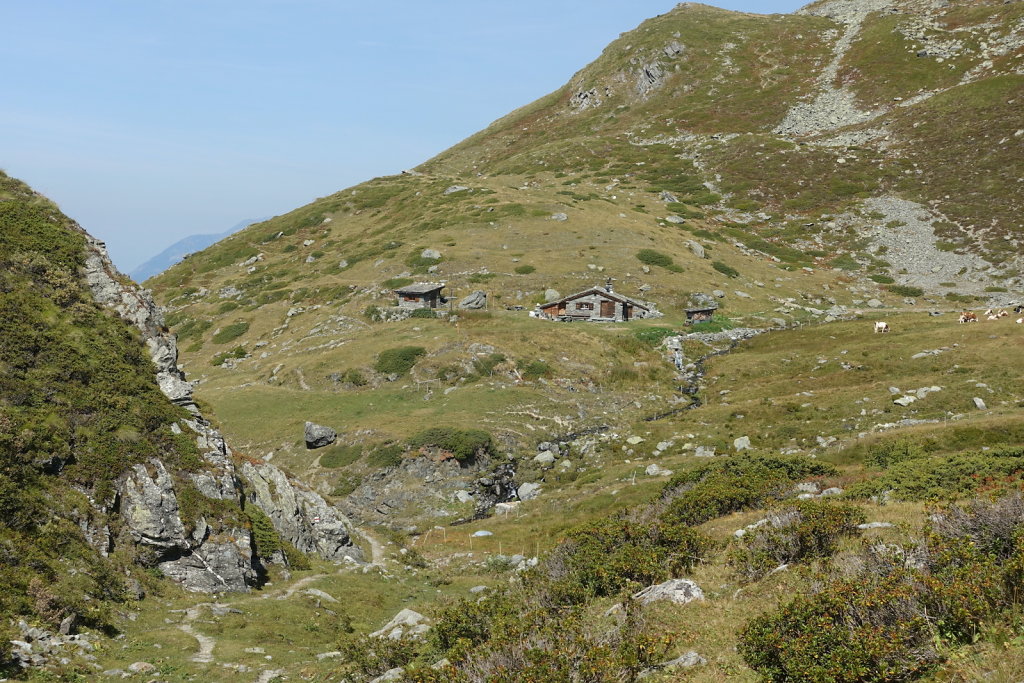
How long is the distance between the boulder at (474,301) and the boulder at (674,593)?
59.1 meters

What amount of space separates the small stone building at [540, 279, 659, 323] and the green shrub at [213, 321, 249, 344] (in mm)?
39577

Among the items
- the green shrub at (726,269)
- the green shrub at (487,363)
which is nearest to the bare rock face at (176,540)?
the green shrub at (487,363)

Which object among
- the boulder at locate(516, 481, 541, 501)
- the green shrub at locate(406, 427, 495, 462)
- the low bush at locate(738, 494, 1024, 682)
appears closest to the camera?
the low bush at locate(738, 494, 1024, 682)

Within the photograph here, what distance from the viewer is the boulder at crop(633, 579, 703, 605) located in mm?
13203

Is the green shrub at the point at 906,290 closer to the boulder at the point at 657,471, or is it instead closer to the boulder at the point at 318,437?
the boulder at the point at 657,471

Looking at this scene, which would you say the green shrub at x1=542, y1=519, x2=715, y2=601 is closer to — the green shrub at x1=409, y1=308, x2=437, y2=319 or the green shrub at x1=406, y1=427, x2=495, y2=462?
the green shrub at x1=406, y1=427, x2=495, y2=462

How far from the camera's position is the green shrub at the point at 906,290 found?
8094 centimetres

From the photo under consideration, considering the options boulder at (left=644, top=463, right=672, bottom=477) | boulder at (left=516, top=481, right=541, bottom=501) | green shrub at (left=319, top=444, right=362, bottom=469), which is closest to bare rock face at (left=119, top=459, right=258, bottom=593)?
boulder at (left=516, top=481, right=541, bottom=501)

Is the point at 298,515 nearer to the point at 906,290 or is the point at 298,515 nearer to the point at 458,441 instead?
the point at 458,441

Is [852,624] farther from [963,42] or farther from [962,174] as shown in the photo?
[963,42]

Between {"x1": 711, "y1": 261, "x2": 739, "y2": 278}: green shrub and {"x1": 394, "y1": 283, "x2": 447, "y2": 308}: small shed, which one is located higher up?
{"x1": 394, "y1": 283, "x2": 447, "y2": 308}: small shed

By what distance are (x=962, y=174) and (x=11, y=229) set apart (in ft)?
421

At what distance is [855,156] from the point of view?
120 meters

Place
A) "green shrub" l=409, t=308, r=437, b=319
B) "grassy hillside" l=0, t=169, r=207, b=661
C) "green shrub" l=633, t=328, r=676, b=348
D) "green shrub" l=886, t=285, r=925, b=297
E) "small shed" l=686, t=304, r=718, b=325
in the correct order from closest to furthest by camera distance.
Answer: "grassy hillside" l=0, t=169, r=207, b=661
"green shrub" l=633, t=328, r=676, b=348
"green shrub" l=409, t=308, r=437, b=319
"small shed" l=686, t=304, r=718, b=325
"green shrub" l=886, t=285, r=925, b=297
